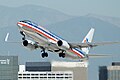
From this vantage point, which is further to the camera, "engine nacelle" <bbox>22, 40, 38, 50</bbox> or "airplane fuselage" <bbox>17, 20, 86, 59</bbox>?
"engine nacelle" <bbox>22, 40, 38, 50</bbox>

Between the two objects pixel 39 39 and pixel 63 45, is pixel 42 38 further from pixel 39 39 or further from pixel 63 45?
pixel 63 45

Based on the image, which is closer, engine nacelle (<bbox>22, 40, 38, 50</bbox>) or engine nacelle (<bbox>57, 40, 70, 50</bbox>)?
engine nacelle (<bbox>57, 40, 70, 50</bbox>)

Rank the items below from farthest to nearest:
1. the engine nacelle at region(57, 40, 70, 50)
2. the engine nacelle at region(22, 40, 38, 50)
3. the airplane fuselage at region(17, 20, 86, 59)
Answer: the engine nacelle at region(22, 40, 38, 50) → the engine nacelle at region(57, 40, 70, 50) → the airplane fuselage at region(17, 20, 86, 59)

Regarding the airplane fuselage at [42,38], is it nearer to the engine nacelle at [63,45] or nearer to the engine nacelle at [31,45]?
the engine nacelle at [63,45]

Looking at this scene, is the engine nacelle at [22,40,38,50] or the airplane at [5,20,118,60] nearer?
the airplane at [5,20,118,60]

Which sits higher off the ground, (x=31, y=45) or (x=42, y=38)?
(x=42, y=38)

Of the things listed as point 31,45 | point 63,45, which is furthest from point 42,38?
point 63,45

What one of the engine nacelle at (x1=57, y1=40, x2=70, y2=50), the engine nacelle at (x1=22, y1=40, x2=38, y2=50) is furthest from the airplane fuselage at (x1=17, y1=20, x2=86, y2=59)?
the engine nacelle at (x1=22, y1=40, x2=38, y2=50)

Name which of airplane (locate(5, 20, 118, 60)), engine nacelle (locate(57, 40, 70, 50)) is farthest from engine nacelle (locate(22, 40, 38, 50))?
engine nacelle (locate(57, 40, 70, 50))

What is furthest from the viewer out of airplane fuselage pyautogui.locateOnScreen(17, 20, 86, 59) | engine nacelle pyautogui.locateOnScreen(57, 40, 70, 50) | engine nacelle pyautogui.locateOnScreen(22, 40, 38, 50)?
engine nacelle pyautogui.locateOnScreen(22, 40, 38, 50)

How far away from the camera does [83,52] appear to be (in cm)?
19888

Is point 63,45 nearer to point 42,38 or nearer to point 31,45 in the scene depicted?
point 42,38

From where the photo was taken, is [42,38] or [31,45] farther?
[31,45]

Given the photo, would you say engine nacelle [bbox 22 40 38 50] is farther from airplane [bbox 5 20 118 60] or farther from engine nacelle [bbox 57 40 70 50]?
engine nacelle [bbox 57 40 70 50]
